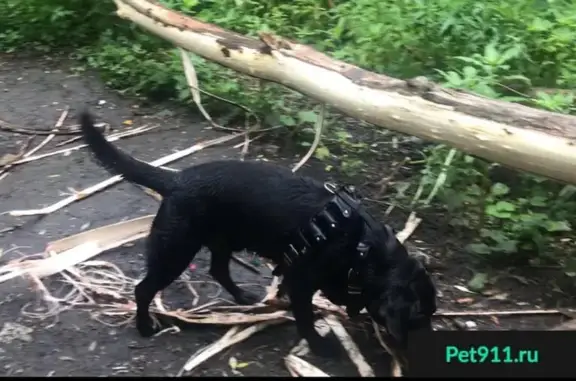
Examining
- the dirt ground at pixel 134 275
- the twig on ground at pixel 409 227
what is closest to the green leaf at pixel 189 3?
the dirt ground at pixel 134 275

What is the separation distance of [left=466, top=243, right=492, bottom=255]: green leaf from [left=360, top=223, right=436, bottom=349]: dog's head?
1182 millimetres

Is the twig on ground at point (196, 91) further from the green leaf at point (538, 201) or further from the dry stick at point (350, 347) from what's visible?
the dry stick at point (350, 347)

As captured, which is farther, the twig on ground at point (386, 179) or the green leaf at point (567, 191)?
the twig on ground at point (386, 179)

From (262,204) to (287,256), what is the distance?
0.27 meters

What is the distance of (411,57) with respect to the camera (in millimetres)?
5664

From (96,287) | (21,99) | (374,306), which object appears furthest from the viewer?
(21,99)

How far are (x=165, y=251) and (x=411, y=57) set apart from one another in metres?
3.01

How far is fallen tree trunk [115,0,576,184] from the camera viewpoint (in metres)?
3.63

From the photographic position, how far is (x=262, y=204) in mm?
3412

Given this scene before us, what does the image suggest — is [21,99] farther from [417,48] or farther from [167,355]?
[167,355]

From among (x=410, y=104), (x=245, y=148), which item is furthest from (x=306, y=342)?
(x=245, y=148)

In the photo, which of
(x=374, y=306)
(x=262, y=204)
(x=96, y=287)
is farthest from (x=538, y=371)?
(x=96, y=287)

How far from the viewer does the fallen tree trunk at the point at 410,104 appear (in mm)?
3627

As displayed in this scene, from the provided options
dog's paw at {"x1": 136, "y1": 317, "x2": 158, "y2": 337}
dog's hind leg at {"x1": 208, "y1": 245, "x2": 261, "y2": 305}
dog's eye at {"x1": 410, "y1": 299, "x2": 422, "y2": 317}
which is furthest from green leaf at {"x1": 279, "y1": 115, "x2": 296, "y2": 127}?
dog's eye at {"x1": 410, "y1": 299, "x2": 422, "y2": 317}
